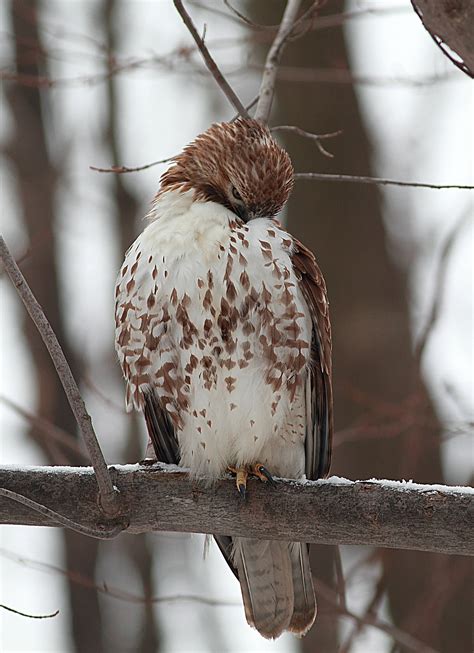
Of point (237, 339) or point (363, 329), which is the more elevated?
point (237, 339)

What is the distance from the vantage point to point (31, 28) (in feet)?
28.8

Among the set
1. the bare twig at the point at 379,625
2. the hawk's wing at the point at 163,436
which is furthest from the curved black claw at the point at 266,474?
the bare twig at the point at 379,625

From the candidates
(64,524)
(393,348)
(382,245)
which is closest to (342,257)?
(382,245)

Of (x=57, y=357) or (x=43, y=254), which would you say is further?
(x=43, y=254)

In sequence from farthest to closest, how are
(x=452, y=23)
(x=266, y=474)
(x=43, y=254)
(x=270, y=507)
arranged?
(x=43, y=254)
(x=266, y=474)
(x=270, y=507)
(x=452, y=23)

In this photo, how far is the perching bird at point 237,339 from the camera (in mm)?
3750

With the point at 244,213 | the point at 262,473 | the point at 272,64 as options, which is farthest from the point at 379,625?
the point at 272,64

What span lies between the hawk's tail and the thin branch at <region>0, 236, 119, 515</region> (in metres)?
1.14

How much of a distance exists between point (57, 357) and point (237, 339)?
0.93m

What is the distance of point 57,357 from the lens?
294cm

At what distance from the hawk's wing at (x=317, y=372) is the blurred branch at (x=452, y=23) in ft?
4.39

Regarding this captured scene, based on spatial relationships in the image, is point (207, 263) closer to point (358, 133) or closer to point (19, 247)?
point (358, 133)

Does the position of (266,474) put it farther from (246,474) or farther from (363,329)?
(363,329)

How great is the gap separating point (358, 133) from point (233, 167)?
2.93m
